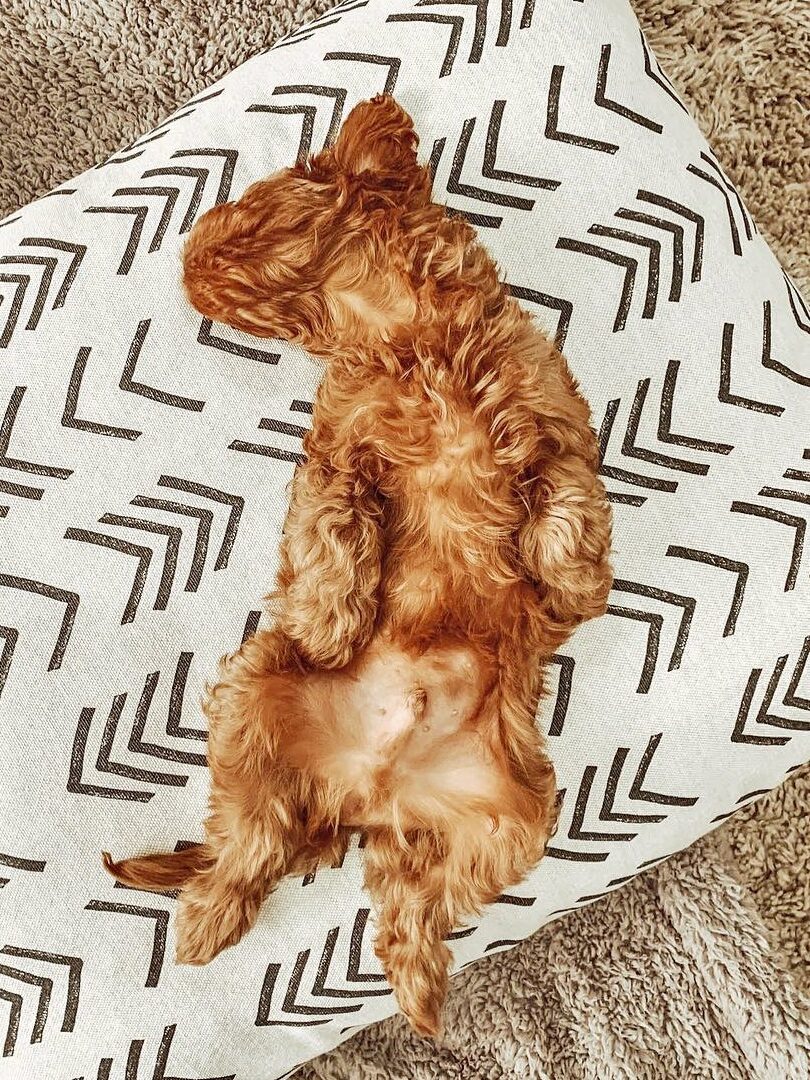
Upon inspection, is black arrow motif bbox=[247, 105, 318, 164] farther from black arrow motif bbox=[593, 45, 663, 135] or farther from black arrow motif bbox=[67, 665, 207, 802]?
black arrow motif bbox=[67, 665, 207, 802]

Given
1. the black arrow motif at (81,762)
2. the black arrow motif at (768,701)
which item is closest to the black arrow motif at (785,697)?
the black arrow motif at (768,701)

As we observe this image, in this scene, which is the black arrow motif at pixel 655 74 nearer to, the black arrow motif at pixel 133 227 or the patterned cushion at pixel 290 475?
the patterned cushion at pixel 290 475

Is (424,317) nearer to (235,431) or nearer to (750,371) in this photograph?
(235,431)

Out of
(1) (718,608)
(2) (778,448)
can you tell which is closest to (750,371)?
(2) (778,448)

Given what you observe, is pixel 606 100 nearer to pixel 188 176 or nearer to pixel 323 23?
pixel 323 23

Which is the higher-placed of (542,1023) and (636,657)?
(636,657)

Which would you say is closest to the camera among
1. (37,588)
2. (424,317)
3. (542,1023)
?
(424,317)

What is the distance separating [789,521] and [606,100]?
0.66 metres

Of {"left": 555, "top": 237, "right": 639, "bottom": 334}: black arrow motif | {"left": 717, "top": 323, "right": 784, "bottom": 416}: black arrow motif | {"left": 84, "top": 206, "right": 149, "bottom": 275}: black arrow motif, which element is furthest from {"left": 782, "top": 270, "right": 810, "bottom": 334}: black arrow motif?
{"left": 84, "top": 206, "right": 149, "bottom": 275}: black arrow motif

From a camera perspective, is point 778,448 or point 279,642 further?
point 778,448

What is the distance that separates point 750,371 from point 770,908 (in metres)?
1.02

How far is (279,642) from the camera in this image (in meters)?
1.18

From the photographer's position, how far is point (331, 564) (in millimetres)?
1118

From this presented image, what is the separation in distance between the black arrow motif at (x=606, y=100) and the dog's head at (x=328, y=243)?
32cm
